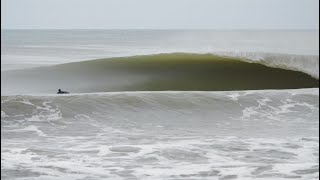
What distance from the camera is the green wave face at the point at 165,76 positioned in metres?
15.2

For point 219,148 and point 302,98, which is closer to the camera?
point 219,148

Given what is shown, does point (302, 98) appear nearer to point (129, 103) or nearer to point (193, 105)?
point (193, 105)

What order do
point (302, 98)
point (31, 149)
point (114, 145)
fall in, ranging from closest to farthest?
point (31, 149) → point (114, 145) → point (302, 98)

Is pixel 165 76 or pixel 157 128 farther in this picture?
pixel 165 76

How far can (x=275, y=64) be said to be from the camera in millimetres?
20984

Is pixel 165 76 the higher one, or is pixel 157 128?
pixel 165 76

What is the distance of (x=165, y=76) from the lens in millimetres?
16938

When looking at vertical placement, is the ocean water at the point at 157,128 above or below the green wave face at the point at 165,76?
below

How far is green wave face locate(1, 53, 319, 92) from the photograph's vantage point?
50.0 feet

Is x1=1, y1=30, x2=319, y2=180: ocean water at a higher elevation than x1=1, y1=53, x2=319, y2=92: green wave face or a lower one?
lower

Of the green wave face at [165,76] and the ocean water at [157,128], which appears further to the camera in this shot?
the green wave face at [165,76]

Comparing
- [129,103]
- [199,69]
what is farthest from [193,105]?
[199,69]

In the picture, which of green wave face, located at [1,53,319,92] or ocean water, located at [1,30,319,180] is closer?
ocean water, located at [1,30,319,180]

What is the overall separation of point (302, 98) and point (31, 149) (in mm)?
7424
